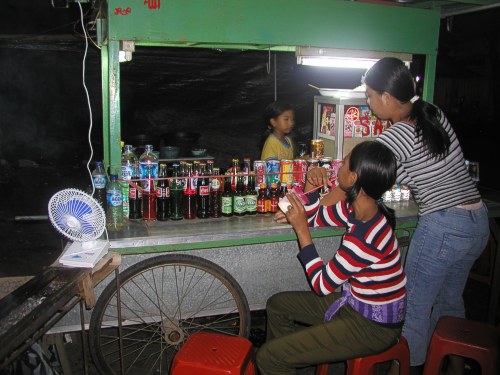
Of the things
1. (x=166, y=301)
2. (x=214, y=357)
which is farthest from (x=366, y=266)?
(x=166, y=301)

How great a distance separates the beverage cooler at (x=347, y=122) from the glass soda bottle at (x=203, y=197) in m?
1.44

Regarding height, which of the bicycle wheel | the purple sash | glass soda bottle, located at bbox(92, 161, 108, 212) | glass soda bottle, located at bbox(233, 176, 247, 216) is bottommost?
the bicycle wheel

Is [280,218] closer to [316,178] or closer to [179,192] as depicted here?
[316,178]

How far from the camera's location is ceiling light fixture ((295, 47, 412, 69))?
3.64m

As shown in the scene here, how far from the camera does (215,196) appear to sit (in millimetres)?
3498

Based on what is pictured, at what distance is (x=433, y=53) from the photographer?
405cm

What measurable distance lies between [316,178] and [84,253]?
170 cm

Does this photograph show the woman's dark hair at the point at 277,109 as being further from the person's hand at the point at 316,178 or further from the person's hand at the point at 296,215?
the person's hand at the point at 296,215

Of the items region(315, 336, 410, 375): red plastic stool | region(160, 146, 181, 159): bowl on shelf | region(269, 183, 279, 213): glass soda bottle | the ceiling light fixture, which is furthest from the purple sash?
region(160, 146, 181, 159): bowl on shelf

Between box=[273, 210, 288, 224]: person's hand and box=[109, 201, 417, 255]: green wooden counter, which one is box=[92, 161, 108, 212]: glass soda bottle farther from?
box=[273, 210, 288, 224]: person's hand

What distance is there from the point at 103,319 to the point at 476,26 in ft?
30.1

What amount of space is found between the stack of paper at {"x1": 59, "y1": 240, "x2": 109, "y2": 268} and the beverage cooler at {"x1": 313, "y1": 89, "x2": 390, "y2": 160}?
2.39 meters

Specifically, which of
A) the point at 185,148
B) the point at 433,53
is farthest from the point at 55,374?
the point at 185,148

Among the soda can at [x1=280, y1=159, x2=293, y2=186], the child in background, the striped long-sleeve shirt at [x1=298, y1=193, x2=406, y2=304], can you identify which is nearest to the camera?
the striped long-sleeve shirt at [x1=298, y1=193, x2=406, y2=304]
